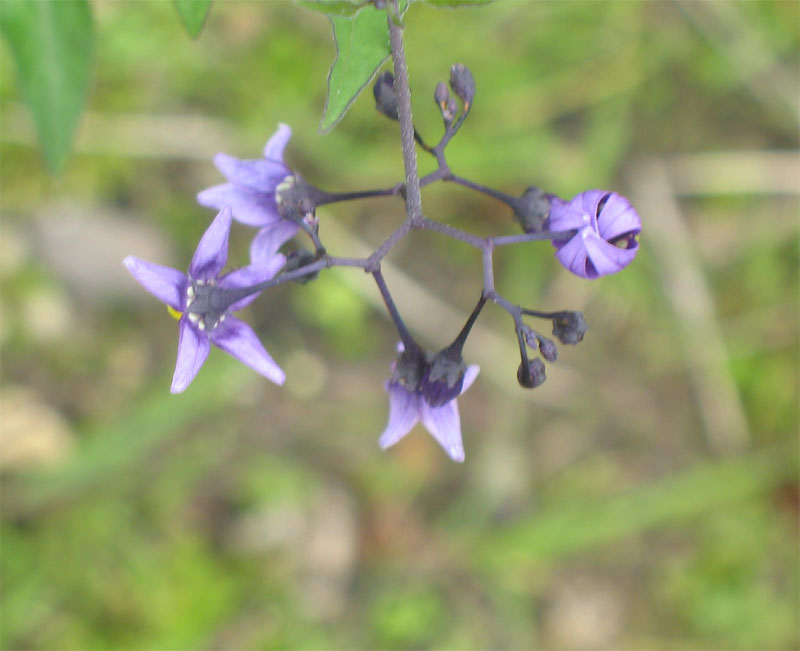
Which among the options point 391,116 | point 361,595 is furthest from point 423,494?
point 391,116

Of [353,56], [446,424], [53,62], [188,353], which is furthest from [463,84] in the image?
[53,62]

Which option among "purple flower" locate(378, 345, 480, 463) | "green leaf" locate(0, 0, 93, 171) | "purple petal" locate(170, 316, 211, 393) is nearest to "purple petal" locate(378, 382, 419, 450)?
"purple flower" locate(378, 345, 480, 463)

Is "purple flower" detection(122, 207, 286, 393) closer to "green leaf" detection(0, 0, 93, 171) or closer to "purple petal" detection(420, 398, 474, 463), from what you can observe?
"purple petal" detection(420, 398, 474, 463)

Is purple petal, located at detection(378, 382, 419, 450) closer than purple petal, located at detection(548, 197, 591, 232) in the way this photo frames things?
No

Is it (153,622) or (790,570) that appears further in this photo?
(790,570)

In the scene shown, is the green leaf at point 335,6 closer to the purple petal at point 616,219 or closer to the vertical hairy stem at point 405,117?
the vertical hairy stem at point 405,117

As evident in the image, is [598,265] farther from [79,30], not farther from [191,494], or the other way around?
[191,494]

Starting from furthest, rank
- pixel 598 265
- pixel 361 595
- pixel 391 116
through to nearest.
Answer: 1. pixel 361 595
2. pixel 391 116
3. pixel 598 265
